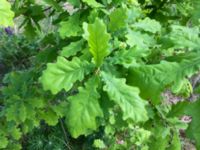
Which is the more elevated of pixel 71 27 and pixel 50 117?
pixel 71 27

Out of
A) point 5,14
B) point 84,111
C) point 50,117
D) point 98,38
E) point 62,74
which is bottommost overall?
point 50,117

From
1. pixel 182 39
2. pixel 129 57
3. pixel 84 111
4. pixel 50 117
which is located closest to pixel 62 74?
pixel 84 111

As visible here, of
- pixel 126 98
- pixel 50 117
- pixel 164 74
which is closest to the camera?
pixel 126 98

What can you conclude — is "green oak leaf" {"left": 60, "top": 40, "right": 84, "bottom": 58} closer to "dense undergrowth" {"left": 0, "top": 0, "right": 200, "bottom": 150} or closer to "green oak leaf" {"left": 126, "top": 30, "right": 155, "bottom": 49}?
"dense undergrowth" {"left": 0, "top": 0, "right": 200, "bottom": 150}

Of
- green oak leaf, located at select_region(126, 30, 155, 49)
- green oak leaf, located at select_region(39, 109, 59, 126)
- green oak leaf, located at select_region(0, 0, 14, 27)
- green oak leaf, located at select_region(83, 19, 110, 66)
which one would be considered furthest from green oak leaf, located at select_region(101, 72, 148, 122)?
green oak leaf, located at select_region(39, 109, 59, 126)

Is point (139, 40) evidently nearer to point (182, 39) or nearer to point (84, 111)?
point (182, 39)

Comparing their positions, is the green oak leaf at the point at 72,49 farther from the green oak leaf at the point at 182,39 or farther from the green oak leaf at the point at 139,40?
the green oak leaf at the point at 182,39
